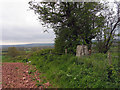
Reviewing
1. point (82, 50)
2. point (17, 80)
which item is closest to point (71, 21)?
point (82, 50)

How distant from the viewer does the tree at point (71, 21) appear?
19.8 feet

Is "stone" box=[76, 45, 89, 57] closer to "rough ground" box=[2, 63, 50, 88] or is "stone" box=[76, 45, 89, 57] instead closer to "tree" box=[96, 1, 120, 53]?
"tree" box=[96, 1, 120, 53]

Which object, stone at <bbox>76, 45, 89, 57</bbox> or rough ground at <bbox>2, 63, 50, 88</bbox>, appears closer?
rough ground at <bbox>2, 63, 50, 88</bbox>

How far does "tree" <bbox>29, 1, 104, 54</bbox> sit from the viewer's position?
6.05 meters

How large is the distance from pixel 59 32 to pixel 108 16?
13.6 feet

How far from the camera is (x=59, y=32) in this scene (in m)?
7.07

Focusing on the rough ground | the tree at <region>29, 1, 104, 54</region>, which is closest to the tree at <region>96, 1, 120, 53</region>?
the tree at <region>29, 1, 104, 54</region>

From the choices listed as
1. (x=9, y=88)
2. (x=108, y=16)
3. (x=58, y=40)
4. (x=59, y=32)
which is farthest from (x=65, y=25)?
(x=9, y=88)

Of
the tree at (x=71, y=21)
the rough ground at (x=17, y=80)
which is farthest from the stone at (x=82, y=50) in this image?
the rough ground at (x=17, y=80)

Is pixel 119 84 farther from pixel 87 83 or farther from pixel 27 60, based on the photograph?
pixel 27 60

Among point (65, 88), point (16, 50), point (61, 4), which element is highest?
point (61, 4)

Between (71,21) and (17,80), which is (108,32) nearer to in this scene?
(71,21)

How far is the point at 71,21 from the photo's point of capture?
6422 millimetres

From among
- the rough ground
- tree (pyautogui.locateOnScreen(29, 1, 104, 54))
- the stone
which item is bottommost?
the rough ground
